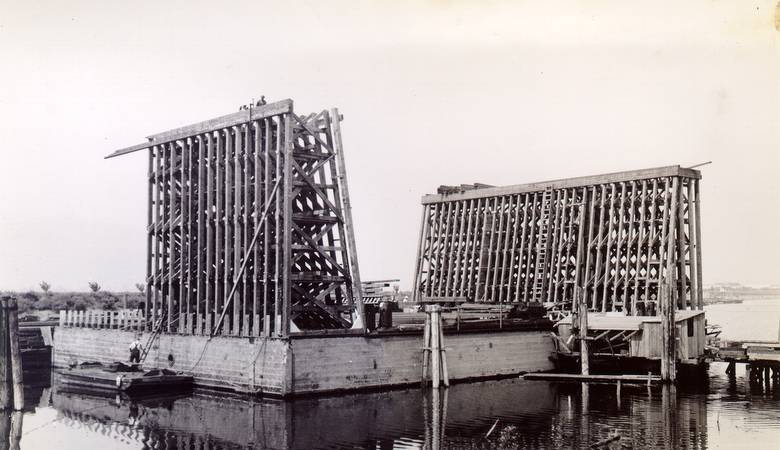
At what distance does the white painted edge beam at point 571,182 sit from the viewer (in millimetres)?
41688

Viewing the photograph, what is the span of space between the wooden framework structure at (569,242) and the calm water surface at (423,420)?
9507mm

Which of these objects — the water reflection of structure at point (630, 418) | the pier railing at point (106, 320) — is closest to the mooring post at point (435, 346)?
the water reflection of structure at point (630, 418)

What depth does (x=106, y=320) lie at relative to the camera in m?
40.4

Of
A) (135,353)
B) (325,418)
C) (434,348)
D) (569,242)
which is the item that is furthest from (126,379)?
(569,242)

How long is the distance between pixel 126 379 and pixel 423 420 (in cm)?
1296

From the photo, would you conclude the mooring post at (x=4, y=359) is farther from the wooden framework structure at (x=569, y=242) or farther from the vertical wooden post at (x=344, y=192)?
the wooden framework structure at (x=569, y=242)

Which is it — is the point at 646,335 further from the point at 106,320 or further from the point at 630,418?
the point at 106,320

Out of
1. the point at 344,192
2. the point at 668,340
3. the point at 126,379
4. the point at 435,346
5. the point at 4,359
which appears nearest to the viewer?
the point at 4,359

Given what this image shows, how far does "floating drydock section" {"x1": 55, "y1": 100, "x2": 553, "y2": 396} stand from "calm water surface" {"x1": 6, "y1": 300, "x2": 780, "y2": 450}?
56.2 inches

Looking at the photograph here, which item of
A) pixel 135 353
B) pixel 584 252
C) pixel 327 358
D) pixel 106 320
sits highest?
pixel 584 252

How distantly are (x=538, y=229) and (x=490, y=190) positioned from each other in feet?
13.6

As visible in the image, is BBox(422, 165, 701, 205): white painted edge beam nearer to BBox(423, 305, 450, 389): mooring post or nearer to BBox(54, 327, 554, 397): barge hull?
BBox(54, 327, 554, 397): barge hull

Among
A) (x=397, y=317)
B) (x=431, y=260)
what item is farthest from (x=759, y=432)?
(x=431, y=260)

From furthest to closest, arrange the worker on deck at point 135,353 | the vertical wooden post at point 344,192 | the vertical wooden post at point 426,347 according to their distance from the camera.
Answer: the worker on deck at point 135,353, the vertical wooden post at point 344,192, the vertical wooden post at point 426,347
